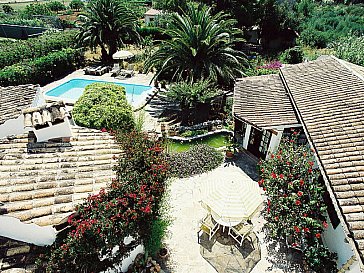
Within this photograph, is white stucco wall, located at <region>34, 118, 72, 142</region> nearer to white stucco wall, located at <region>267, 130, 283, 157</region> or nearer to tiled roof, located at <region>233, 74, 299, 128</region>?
tiled roof, located at <region>233, 74, 299, 128</region>

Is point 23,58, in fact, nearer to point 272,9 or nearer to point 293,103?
point 293,103

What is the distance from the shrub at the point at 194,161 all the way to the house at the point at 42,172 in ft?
19.3

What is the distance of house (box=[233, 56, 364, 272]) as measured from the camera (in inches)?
362

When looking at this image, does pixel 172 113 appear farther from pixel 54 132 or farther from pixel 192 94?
pixel 54 132

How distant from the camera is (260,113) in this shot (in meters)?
16.2

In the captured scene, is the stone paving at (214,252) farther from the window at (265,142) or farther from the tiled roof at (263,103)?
the tiled roof at (263,103)

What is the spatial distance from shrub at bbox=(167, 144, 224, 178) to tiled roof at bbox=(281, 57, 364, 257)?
5.65m

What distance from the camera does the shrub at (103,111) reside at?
52.6 feet

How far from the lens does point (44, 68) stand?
93.5 ft

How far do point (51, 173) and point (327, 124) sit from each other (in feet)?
38.9

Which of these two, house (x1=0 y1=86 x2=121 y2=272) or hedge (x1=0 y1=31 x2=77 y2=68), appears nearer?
house (x1=0 y1=86 x2=121 y2=272)

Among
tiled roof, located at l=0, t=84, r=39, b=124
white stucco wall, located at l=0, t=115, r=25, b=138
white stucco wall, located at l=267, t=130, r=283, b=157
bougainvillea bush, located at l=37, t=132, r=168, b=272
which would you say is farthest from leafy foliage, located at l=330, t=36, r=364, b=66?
white stucco wall, located at l=0, t=115, r=25, b=138

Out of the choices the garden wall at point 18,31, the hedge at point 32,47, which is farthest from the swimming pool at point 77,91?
the garden wall at point 18,31

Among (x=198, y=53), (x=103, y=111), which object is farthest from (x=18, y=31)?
(x=103, y=111)
